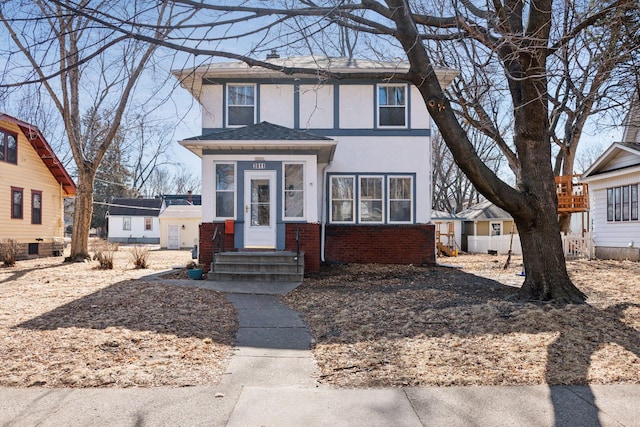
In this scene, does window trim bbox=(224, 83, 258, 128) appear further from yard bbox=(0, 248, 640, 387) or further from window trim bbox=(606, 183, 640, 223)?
window trim bbox=(606, 183, 640, 223)

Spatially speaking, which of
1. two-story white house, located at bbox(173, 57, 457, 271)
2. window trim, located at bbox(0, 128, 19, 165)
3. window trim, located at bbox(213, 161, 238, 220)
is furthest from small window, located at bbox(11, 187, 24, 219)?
window trim, located at bbox(213, 161, 238, 220)

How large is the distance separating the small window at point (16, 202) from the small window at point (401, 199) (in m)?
16.7

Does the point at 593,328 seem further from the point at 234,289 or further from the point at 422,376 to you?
the point at 234,289

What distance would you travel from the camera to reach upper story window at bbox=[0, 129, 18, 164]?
65.1 feet

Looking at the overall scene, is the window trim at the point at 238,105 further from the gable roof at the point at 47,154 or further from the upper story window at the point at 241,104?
the gable roof at the point at 47,154

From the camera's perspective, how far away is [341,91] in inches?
587

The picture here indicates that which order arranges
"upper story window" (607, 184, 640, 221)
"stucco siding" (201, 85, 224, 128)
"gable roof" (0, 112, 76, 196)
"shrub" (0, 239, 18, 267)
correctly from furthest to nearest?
1. "gable roof" (0, 112, 76, 196)
2. "upper story window" (607, 184, 640, 221)
3. "shrub" (0, 239, 18, 267)
4. "stucco siding" (201, 85, 224, 128)

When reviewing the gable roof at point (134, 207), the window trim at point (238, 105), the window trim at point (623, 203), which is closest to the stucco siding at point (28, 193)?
the window trim at point (238, 105)

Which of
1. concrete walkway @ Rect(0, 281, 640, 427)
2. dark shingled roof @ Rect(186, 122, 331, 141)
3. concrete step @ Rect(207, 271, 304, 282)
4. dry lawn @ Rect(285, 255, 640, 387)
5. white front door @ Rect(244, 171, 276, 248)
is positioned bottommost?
concrete walkway @ Rect(0, 281, 640, 427)

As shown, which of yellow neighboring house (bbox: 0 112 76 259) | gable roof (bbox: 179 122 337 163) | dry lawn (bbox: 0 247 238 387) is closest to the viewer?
dry lawn (bbox: 0 247 238 387)

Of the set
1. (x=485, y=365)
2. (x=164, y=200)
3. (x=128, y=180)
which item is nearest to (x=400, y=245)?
(x=485, y=365)

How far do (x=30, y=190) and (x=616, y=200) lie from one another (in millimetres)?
25312

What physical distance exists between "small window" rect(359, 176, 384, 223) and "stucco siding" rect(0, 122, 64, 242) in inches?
608

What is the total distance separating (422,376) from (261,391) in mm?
1571
